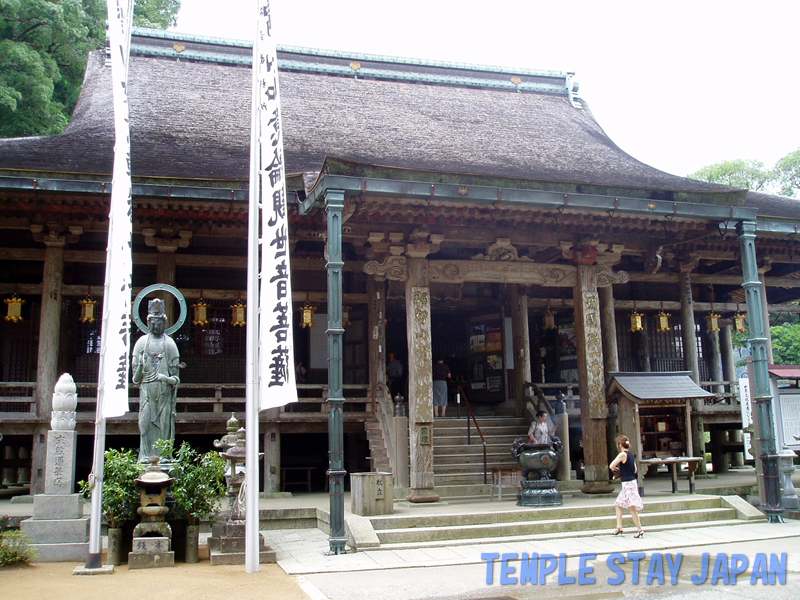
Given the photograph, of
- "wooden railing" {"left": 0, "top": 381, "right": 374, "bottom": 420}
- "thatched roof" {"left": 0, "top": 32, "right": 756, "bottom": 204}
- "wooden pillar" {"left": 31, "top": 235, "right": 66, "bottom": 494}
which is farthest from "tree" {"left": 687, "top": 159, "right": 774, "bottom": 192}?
"wooden pillar" {"left": 31, "top": 235, "right": 66, "bottom": 494}

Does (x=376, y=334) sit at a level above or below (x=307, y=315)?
below

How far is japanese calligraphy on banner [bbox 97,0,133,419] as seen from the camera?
304 inches

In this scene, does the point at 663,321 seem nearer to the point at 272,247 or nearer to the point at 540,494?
the point at 540,494

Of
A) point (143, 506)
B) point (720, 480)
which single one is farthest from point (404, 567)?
point (720, 480)

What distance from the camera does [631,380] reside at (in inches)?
504

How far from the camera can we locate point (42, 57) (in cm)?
2231

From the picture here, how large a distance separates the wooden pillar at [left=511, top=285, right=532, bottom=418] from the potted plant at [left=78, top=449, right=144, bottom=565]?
822 centimetres

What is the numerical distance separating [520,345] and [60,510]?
9.29m

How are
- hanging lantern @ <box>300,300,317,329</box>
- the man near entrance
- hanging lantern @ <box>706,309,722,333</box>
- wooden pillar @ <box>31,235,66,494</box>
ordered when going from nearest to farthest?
1. wooden pillar @ <box>31,235,66,494</box>
2. hanging lantern @ <box>300,300,317,329</box>
3. the man near entrance
4. hanging lantern @ <box>706,309,722,333</box>

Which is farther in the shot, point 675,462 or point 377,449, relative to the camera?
point 377,449

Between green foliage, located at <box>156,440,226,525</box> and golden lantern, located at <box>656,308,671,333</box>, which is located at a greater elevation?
golden lantern, located at <box>656,308,671,333</box>

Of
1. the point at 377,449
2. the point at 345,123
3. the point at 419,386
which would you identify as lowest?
the point at 377,449

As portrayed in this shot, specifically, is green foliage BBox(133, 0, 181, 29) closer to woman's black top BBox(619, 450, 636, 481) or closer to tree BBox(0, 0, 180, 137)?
tree BBox(0, 0, 180, 137)

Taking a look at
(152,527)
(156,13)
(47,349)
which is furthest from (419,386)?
(156,13)
